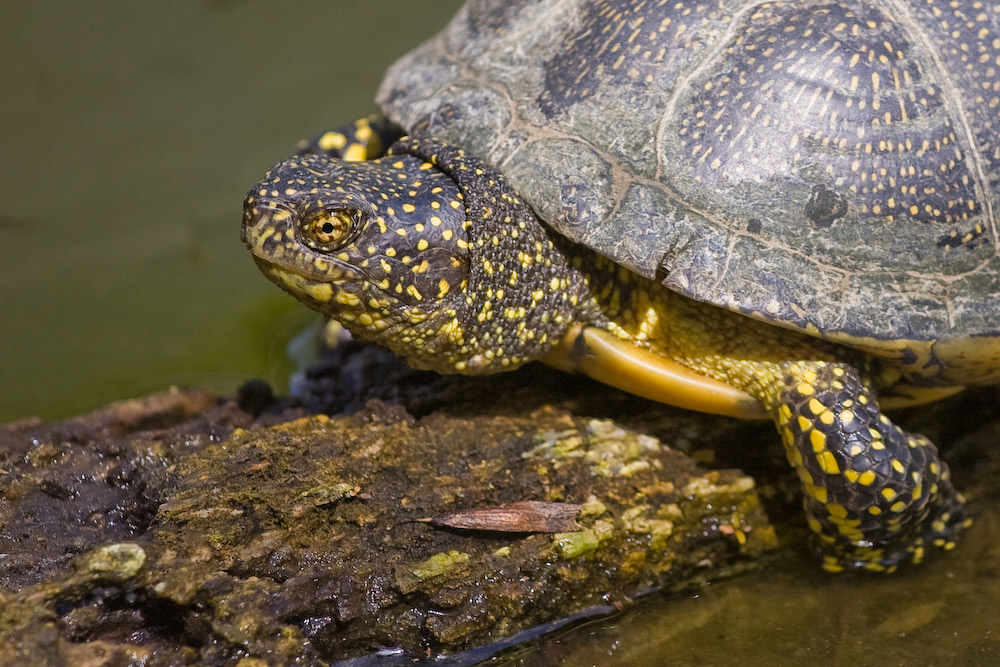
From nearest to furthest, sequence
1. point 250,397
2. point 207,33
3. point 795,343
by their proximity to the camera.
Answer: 1. point 795,343
2. point 250,397
3. point 207,33

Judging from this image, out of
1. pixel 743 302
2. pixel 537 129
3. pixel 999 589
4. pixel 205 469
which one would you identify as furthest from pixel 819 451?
pixel 205 469

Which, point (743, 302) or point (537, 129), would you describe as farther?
point (537, 129)

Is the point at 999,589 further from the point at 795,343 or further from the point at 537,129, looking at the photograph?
the point at 537,129

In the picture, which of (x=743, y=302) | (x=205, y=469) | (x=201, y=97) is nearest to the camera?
(x=205, y=469)

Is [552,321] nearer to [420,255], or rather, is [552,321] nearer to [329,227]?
[420,255]

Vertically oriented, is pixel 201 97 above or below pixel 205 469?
above

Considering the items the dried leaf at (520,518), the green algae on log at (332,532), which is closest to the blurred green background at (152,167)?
the green algae on log at (332,532)

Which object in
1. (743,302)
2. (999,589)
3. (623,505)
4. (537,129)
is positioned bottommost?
(999,589)

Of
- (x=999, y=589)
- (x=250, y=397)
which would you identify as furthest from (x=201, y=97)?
(x=999, y=589)
